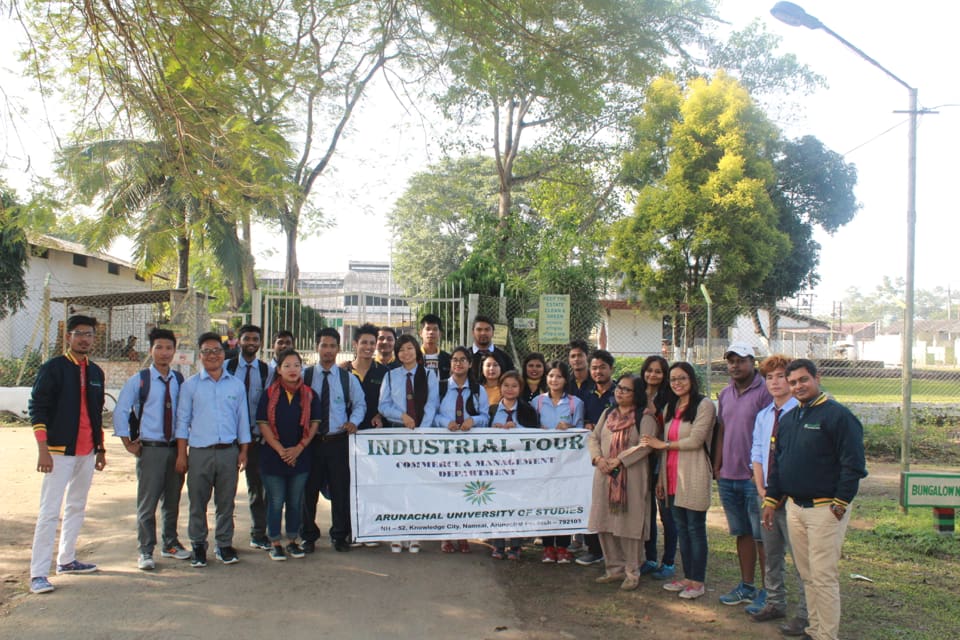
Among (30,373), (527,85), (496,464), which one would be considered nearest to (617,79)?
(527,85)

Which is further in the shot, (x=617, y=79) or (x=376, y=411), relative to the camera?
(x=376, y=411)

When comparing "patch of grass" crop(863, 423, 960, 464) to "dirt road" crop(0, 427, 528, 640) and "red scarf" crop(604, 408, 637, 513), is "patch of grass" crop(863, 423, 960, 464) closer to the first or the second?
"red scarf" crop(604, 408, 637, 513)

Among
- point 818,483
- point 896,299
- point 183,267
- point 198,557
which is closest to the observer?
point 818,483

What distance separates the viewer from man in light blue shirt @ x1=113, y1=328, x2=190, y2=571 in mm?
4996

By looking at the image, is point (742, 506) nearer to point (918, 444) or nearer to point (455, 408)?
point (455, 408)

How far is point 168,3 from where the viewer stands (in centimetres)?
543

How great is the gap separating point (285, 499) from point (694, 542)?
302 cm

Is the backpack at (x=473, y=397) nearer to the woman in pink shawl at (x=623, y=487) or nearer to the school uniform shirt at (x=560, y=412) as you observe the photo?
the school uniform shirt at (x=560, y=412)

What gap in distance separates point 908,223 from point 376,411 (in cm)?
570

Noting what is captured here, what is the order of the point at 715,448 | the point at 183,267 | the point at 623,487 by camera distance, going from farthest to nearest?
the point at 183,267
the point at 623,487
the point at 715,448

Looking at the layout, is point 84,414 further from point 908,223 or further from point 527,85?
point 908,223

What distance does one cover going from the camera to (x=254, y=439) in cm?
563

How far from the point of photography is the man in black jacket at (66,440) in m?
4.59

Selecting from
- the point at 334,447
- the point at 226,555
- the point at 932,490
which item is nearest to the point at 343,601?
the point at 226,555
